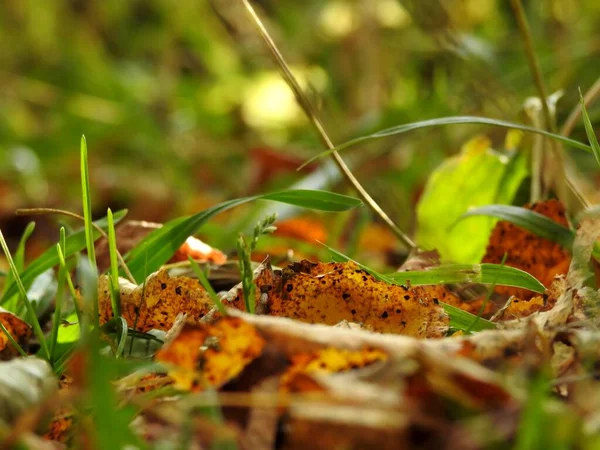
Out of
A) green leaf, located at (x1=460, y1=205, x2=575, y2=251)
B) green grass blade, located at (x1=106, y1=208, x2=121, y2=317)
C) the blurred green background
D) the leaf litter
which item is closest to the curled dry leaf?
the leaf litter

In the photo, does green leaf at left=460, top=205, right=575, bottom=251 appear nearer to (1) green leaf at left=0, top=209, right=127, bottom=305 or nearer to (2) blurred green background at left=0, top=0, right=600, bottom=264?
(1) green leaf at left=0, top=209, right=127, bottom=305

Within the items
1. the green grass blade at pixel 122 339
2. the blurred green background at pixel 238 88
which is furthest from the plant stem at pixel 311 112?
the blurred green background at pixel 238 88

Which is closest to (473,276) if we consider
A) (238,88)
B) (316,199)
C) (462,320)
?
(462,320)

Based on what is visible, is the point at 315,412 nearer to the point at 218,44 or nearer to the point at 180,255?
the point at 180,255

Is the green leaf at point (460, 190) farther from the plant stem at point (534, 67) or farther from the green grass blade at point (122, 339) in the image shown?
the green grass blade at point (122, 339)

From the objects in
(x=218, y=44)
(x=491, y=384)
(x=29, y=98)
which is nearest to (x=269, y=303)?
(x=491, y=384)

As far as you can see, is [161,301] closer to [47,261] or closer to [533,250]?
[47,261]
